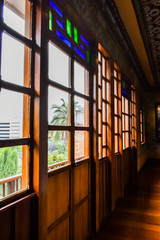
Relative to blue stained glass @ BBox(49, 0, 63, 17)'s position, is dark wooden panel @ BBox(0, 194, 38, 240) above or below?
below

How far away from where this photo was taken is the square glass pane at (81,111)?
1.95 meters

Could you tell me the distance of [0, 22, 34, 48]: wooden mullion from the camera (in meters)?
1.07

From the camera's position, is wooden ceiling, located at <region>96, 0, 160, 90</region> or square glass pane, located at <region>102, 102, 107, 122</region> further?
square glass pane, located at <region>102, 102, 107, 122</region>

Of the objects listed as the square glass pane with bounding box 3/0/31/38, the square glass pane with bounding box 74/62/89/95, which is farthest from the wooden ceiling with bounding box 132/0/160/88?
the square glass pane with bounding box 3/0/31/38

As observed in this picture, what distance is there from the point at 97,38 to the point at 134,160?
351cm

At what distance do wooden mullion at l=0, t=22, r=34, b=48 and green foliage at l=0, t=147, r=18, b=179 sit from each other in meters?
0.66

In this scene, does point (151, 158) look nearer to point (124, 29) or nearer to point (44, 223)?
point (124, 29)

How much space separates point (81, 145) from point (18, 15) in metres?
1.33

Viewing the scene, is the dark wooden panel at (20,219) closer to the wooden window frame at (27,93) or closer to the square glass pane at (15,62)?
the wooden window frame at (27,93)

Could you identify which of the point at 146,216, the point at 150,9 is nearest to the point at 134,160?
the point at 146,216

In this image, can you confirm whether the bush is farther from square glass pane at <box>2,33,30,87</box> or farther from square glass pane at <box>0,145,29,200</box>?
square glass pane at <box>2,33,30,87</box>

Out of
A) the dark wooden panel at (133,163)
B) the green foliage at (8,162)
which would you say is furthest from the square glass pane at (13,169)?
the dark wooden panel at (133,163)

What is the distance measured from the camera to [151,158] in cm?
768

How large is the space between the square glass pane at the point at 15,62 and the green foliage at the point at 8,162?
0.40 m
